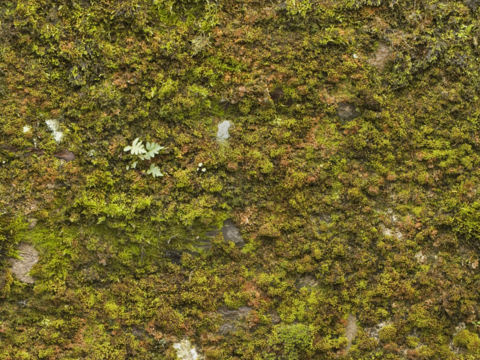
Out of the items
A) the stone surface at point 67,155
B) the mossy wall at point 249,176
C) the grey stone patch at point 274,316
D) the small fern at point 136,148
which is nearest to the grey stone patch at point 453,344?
the mossy wall at point 249,176

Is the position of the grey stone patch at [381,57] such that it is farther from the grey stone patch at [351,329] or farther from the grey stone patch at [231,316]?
the grey stone patch at [231,316]

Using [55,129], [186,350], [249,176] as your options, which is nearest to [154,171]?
[249,176]

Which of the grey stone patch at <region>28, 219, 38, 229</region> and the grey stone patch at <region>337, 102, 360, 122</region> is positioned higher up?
the grey stone patch at <region>337, 102, 360, 122</region>

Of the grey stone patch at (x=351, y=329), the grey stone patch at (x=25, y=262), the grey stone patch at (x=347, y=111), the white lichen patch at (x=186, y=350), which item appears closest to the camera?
the grey stone patch at (x=25, y=262)

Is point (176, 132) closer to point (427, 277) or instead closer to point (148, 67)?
point (148, 67)

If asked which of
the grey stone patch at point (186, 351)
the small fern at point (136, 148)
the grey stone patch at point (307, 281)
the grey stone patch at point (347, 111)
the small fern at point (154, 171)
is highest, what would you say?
the grey stone patch at point (347, 111)

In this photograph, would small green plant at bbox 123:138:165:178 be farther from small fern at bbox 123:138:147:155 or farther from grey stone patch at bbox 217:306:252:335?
grey stone patch at bbox 217:306:252:335

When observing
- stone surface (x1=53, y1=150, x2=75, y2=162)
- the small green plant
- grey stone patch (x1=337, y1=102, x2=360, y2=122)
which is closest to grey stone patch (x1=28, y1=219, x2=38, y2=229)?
stone surface (x1=53, y1=150, x2=75, y2=162)

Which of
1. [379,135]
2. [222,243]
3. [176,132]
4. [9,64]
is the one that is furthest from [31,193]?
[379,135]
